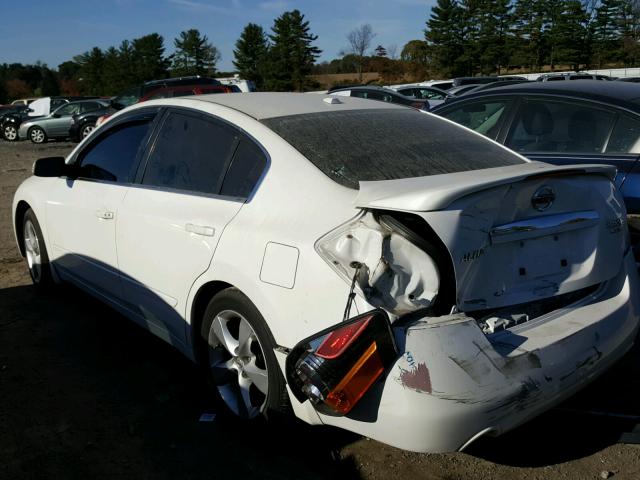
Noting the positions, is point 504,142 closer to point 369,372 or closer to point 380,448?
point 380,448

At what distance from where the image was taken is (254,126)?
10.5 feet

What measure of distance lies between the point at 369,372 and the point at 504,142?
368 cm

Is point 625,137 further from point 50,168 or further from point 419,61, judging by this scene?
point 419,61

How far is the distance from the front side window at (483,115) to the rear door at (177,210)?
299cm

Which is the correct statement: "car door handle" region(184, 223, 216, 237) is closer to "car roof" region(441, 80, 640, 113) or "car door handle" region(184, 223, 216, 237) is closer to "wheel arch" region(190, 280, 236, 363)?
"wheel arch" region(190, 280, 236, 363)

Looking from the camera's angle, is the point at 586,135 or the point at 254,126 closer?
the point at 254,126

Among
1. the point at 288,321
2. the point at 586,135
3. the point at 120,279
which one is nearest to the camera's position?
the point at 288,321

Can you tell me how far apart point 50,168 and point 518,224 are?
3.32m

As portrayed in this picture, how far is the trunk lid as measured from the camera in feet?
8.00

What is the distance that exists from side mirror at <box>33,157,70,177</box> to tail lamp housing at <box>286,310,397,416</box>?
2.91 m

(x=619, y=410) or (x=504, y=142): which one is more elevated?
(x=504, y=142)

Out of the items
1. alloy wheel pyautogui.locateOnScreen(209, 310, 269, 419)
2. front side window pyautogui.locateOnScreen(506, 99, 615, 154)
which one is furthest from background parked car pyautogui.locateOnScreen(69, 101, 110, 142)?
alloy wheel pyautogui.locateOnScreen(209, 310, 269, 419)

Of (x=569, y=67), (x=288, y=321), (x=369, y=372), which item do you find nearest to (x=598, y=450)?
(x=369, y=372)

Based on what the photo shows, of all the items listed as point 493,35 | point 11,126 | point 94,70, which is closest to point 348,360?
point 11,126
